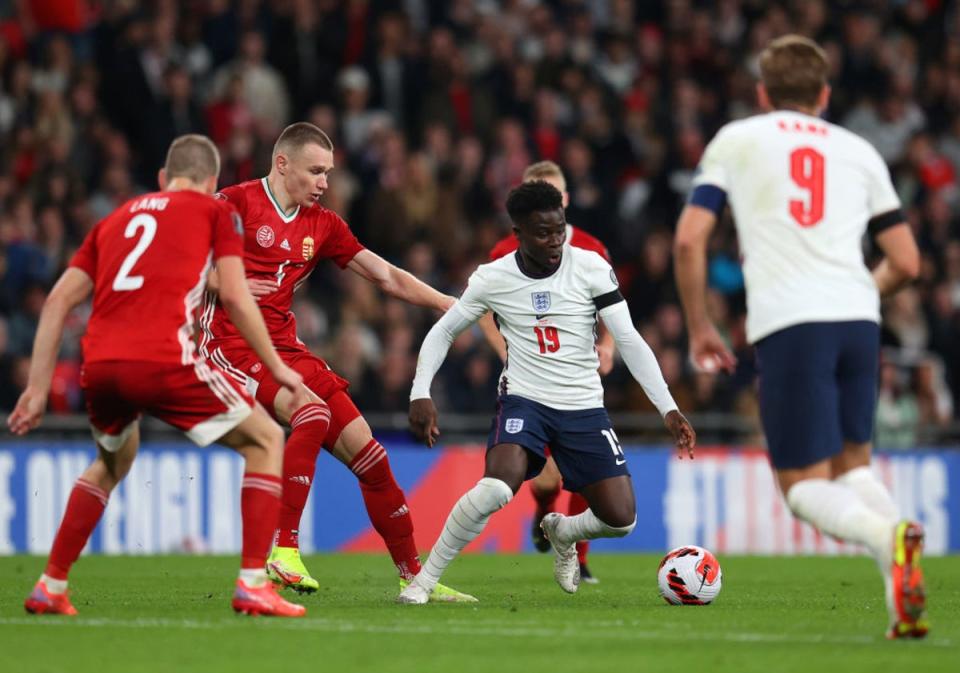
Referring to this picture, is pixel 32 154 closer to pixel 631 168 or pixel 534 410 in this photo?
pixel 631 168

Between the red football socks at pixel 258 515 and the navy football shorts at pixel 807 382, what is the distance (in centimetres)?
224

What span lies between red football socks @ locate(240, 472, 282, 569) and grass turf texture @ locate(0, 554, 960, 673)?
28 centimetres

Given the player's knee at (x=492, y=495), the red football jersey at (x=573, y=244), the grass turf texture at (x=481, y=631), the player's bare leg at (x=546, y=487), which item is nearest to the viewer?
the grass turf texture at (x=481, y=631)

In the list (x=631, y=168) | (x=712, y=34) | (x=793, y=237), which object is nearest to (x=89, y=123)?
(x=631, y=168)

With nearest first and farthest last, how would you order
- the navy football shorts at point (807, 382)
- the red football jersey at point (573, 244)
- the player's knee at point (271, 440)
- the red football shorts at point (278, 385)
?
the navy football shorts at point (807, 382) < the player's knee at point (271, 440) < the red football shorts at point (278, 385) < the red football jersey at point (573, 244)

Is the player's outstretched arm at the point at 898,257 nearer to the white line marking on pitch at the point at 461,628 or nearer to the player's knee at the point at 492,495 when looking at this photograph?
the white line marking on pitch at the point at 461,628

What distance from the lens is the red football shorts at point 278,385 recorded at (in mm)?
9969

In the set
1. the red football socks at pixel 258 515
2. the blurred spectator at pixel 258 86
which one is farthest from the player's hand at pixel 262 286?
the blurred spectator at pixel 258 86

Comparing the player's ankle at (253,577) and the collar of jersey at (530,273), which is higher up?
the collar of jersey at (530,273)

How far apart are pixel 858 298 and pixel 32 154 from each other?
1231 cm

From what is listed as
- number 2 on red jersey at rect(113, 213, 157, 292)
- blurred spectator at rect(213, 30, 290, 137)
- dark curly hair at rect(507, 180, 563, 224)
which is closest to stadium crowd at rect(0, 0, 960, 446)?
blurred spectator at rect(213, 30, 290, 137)

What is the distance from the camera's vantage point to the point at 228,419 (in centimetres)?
771

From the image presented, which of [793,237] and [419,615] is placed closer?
[793,237]

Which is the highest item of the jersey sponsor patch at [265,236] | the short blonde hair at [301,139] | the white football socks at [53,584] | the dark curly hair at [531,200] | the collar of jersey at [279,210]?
the short blonde hair at [301,139]
